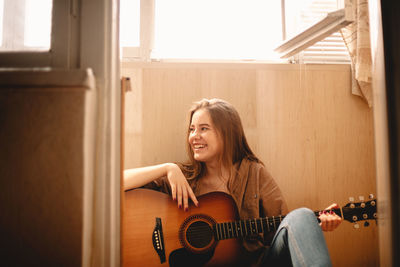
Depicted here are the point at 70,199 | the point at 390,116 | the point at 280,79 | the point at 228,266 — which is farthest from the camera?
the point at 280,79

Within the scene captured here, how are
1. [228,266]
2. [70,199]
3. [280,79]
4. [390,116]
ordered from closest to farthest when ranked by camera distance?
[70,199] < [390,116] < [228,266] < [280,79]

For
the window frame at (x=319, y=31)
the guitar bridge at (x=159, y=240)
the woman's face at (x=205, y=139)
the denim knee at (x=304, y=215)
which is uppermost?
the window frame at (x=319, y=31)

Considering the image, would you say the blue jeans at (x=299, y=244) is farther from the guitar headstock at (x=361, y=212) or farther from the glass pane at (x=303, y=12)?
the glass pane at (x=303, y=12)

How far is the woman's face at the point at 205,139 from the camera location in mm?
1398

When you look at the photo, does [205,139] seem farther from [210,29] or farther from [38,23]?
[38,23]

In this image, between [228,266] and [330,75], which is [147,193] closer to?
[228,266]

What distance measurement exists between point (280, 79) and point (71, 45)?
4.50ft

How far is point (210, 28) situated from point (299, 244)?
4.52 feet

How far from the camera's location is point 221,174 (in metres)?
1.45

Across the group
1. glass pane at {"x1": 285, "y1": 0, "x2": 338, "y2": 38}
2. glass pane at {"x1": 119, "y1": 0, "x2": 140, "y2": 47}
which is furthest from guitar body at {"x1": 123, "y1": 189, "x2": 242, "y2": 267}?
glass pane at {"x1": 285, "y1": 0, "x2": 338, "y2": 38}

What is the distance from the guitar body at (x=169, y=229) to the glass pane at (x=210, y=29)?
96 centimetres

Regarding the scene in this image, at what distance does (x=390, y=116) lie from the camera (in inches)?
24.9

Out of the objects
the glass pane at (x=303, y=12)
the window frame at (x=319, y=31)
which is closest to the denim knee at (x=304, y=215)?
the window frame at (x=319, y=31)

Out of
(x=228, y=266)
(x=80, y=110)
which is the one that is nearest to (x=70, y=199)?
(x=80, y=110)
